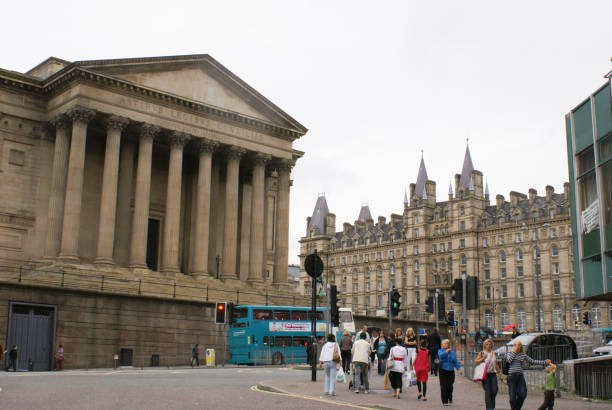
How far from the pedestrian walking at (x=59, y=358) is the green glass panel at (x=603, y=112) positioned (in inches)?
1061

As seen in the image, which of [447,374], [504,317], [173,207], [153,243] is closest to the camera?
[447,374]

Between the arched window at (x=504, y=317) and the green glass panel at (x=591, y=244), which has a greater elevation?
the arched window at (x=504, y=317)

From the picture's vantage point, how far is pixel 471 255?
4820 inches

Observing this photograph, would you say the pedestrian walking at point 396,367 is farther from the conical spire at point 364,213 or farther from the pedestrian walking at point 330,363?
the conical spire at point 364,213

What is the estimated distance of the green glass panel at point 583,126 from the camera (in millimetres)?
23670

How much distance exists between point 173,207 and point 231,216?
480 cm

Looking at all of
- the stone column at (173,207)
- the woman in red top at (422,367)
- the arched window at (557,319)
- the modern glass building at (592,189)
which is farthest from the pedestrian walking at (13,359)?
the arched window at (557,319)

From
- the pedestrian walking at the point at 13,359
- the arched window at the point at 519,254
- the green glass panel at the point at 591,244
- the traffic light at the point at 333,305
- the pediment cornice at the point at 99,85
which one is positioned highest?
the pediment cornice at the point at 99,85

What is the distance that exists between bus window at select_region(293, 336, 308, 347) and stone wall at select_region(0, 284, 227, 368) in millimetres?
4448

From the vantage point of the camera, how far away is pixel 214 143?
5131 cm

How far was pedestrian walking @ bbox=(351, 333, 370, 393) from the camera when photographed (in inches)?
801

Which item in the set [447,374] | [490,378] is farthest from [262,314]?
[490,378]

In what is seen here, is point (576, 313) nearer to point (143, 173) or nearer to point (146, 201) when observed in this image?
point (146, 201)

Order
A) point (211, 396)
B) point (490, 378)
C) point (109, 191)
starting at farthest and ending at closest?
point (109, 191) → point (211, 396) → point (490, 378)
